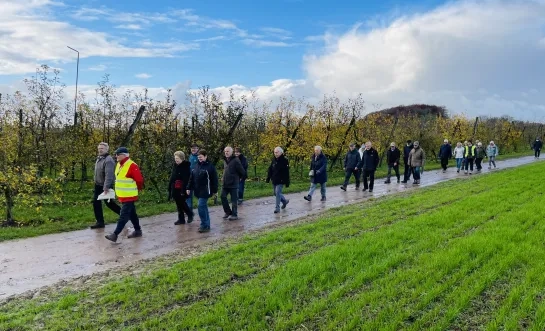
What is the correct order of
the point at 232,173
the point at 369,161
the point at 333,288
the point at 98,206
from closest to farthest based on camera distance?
the point at 333,288
the point at 98,206
the point at 232,173
the point at 369,161

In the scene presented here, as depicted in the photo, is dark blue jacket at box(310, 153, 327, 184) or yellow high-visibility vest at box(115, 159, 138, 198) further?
dark blue jacket at box(310, 153, 327, 184)

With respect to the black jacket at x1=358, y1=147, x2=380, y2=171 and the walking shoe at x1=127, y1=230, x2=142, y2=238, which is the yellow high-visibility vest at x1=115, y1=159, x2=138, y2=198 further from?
the black jacket at x1=358, y1=147, x2=380, y2=171

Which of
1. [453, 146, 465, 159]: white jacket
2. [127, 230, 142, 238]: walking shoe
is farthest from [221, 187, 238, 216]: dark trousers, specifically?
[453, 146, 465, 159]: white jacket

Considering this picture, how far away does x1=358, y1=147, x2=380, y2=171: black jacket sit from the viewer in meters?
16.7

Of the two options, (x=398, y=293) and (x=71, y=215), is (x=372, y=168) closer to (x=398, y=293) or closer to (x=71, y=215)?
(x=71, y=215)

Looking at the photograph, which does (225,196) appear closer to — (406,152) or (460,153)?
(406,152)

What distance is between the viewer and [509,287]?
5.11 meters

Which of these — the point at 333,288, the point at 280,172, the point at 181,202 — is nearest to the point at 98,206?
the point at 181,202

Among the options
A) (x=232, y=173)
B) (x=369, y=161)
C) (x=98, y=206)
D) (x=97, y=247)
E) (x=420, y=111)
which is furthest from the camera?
(x=420, y=111)

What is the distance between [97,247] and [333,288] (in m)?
5.28

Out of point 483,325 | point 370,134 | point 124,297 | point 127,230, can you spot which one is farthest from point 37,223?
point 370,134

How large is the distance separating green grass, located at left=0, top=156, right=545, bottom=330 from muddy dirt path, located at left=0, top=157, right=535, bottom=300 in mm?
959

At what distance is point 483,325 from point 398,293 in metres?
0.98

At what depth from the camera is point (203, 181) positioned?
9.96m
